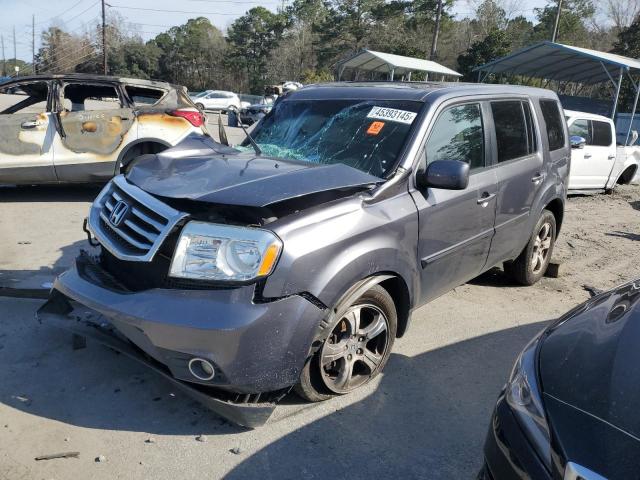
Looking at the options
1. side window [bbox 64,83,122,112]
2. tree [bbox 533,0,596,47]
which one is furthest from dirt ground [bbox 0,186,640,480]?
tree [bbox 533,0,596,47]

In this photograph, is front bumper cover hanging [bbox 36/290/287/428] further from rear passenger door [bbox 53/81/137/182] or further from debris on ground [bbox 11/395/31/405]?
rear passenger door [bbox 53/81/137/182]

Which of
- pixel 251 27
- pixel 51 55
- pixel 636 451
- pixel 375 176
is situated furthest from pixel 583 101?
pixel 51 55

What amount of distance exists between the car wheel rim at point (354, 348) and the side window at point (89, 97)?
19.7 ft

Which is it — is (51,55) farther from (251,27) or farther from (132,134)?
(132,134)

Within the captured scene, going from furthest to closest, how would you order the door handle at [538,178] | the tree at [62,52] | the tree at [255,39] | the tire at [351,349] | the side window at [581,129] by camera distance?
1. the tree at [62,52]
2. the tree at [255,39]
3. the side window at [581,129]
4. the door handle at [538,178]
5. the tire at [351,349]

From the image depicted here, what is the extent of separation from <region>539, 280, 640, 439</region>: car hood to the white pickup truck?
8.55 metres

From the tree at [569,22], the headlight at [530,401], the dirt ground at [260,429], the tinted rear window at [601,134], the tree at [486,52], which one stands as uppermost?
the tree at [569,22]

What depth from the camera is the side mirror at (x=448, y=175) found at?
3.26 m

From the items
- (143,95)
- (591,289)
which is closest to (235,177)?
(591,289)

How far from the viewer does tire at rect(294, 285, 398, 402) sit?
2998 mm

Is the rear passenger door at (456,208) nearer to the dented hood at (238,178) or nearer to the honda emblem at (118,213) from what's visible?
the dented hood at (238,178)

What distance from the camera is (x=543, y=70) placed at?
2508cm

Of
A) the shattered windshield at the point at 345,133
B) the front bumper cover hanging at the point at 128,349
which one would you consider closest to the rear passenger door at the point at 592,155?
the shattered windshield at the point at 345,133

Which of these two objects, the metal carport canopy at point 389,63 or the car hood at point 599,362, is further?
the metal carport canopy at point 389,63
